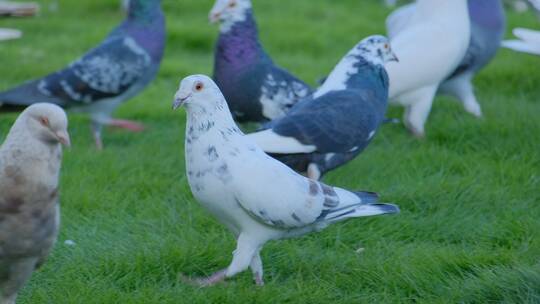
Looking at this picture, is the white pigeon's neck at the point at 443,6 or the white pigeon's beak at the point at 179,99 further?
the white pigeon's neck at the point at 443,6

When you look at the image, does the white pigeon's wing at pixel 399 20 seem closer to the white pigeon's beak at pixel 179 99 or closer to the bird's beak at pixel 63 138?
the white pigeon's beak at pixel 179 99

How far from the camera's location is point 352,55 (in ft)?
16.3

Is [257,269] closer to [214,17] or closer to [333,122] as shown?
[333,122]

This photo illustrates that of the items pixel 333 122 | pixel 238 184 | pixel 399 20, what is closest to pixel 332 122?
pixel 333 122

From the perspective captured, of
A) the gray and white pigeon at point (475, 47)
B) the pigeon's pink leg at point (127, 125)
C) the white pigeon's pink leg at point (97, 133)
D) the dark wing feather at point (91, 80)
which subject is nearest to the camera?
the dark wing feather at point (91, 80)

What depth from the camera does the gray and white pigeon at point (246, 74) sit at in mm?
5355

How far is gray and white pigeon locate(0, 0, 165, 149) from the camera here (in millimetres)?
5777

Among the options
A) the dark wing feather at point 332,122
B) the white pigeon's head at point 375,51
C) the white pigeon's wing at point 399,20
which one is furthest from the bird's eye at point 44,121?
the white pigeon's wing at point 399,20

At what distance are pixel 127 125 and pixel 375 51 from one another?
1884 millimetres

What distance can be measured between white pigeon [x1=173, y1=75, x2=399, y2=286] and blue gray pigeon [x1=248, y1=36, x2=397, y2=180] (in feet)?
2.16

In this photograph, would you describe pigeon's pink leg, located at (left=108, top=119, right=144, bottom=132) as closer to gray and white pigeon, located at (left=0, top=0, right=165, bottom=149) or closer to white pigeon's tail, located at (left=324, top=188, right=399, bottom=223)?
gray and white pigeon, located at (left=0, top=0, right=165, bottom=149)

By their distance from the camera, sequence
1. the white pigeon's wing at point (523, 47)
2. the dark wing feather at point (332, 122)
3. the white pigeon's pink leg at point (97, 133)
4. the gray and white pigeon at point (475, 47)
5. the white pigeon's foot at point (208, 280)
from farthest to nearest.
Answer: the gray and white pigeon at point (475, 47), the white pigeon's pink leg at point (97, 133), the white pigeon's wing at point (523, 47), the dark wing feather at point (332, 122), the white pigeon's foot at point (208, 280)

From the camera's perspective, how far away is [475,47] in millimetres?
6199

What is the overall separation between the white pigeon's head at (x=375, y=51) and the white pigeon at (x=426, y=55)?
2.18ft
